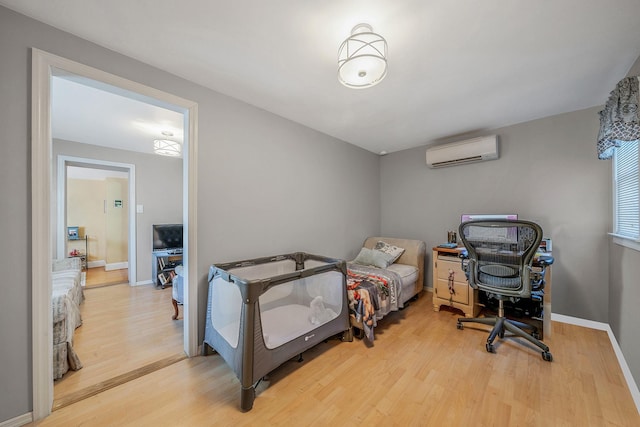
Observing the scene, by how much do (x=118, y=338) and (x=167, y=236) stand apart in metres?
2.22

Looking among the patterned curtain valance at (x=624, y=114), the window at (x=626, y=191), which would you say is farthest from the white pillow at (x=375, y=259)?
the patterned curtain valance at (x=624, y=114)

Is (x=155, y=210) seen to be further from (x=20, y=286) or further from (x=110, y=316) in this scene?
(x=20, y=286)

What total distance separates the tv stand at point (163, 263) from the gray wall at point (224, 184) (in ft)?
7.84

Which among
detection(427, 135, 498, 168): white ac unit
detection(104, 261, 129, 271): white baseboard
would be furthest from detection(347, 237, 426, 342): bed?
detection(104, 261, 129, 271): white baseboard

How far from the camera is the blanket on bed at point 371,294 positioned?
2.17 meters

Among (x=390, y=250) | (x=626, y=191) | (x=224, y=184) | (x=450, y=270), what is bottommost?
(x=450, y=270)

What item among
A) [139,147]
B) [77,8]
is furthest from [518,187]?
[139,147]

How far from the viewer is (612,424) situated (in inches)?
51.8

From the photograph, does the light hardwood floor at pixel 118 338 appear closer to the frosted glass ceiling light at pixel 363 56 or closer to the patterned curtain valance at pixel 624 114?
the frosted glass ceiling light at pixel 363 56

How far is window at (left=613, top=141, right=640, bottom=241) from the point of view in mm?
1728

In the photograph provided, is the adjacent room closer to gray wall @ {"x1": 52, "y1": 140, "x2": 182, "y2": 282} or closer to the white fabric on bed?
the white fabric on bed

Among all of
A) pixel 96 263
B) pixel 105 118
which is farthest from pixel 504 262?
pixel 96 263

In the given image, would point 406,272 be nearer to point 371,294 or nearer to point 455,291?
point 455,291

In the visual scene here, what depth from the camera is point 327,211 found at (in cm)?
323
